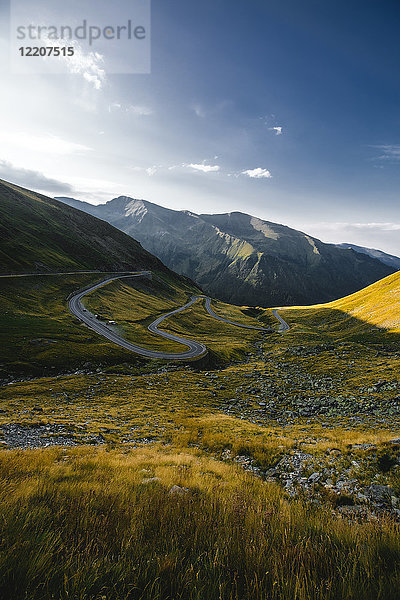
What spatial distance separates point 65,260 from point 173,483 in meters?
168

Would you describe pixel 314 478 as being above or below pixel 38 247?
below

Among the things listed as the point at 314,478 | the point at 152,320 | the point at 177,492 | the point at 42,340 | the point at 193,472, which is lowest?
the point at 152,320

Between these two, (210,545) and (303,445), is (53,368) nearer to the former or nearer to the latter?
(303,445)

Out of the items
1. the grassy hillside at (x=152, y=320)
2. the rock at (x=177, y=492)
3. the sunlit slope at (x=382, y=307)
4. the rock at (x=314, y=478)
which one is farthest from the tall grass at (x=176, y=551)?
the sunlit slope at (x=382, y=307)

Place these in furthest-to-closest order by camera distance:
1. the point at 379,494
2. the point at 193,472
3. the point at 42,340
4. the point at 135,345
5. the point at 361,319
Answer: the point at 361,319
the point at 135,345
the point at 42,340
the point at 193,472
the point at 379,494

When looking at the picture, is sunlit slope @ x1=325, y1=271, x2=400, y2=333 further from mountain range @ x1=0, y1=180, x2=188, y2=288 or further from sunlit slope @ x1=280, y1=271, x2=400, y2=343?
mountain range @ x1=0, y1=180, x2=188, y2=288

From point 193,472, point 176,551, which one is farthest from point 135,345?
point 176,551

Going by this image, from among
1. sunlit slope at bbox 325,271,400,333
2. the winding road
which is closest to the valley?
the winding road

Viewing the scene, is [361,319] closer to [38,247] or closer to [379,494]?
[379,494]

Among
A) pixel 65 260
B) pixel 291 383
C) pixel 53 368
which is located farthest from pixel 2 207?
pixel 291 383

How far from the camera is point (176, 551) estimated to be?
3.38 metres

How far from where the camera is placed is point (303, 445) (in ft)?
48.4

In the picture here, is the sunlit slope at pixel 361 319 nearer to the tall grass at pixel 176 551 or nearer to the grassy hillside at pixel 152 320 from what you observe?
the grassy hillside at pixel 152 320

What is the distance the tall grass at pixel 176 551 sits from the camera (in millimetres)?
2779
